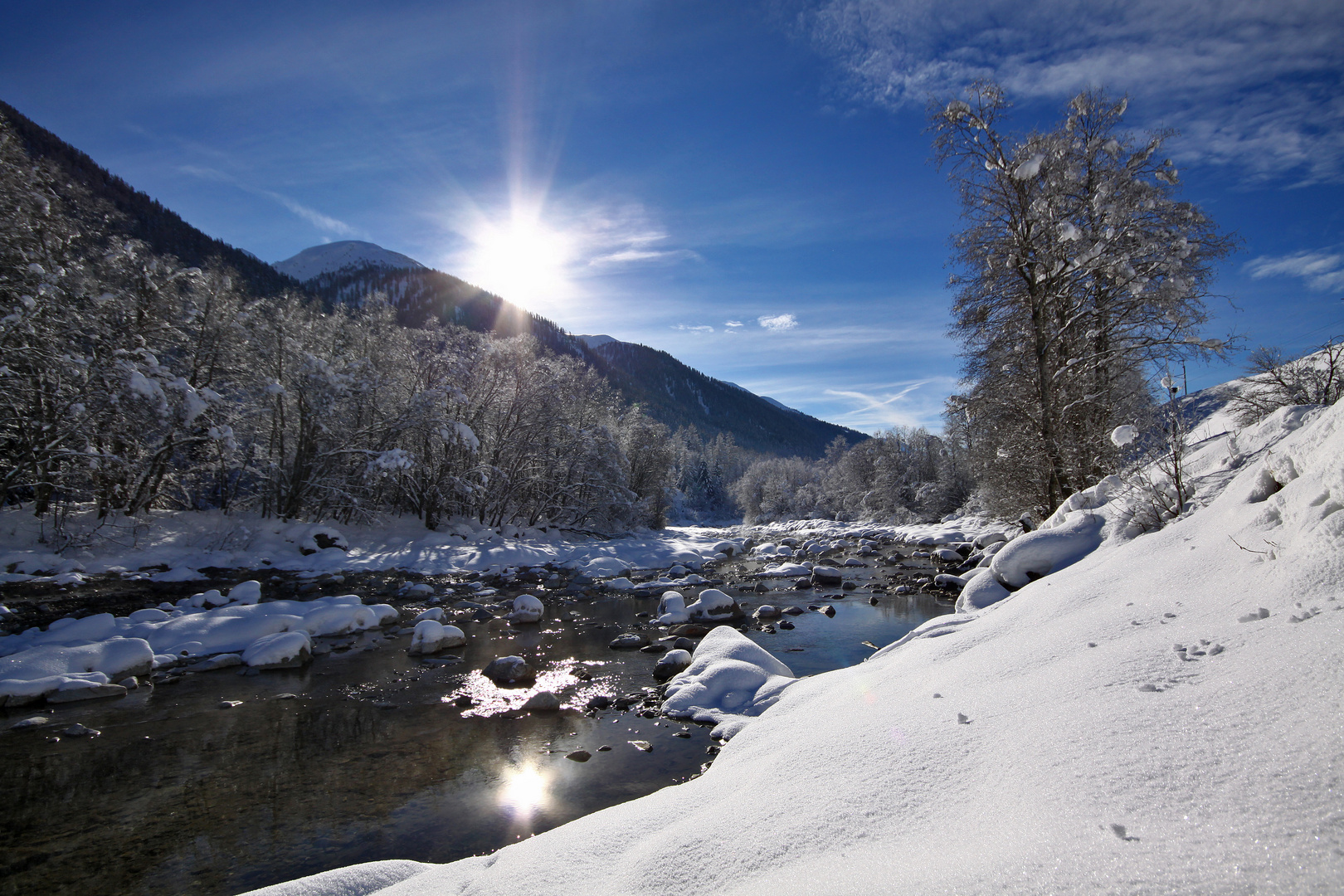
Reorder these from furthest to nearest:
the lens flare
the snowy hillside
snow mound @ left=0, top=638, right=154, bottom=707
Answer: the snowy hillside → snow mound @ left=0, top=638, right=154, bottom=707 → the lens flare

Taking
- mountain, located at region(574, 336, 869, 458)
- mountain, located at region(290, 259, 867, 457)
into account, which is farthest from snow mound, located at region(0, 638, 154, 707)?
mountain, located at region(574, 336, 869, 458)

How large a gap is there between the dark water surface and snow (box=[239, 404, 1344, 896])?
1.51m

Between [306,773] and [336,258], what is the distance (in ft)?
702

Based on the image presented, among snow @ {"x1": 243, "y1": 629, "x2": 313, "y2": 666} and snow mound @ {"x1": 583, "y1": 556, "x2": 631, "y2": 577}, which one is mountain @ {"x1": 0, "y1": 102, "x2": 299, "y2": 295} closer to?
snow mound @ {"x1": 583, "y1": 556, "x2": 631, "y2": 577}

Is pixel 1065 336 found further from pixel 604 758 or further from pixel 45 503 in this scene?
pixel 45 503

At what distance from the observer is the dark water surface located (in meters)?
4.21

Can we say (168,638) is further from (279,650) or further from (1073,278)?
(1073,278)

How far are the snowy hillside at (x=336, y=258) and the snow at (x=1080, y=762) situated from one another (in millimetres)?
185632

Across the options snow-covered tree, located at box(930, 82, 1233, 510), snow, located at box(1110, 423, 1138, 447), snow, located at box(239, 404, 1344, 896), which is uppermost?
snow-covered tree, located at box(930, 82, 1233, 510)

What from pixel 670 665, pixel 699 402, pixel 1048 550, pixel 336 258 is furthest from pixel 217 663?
pixel 336 258

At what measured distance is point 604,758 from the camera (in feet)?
19.0

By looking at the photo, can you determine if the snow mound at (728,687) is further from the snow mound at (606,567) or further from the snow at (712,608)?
the snow mound at (606,567)

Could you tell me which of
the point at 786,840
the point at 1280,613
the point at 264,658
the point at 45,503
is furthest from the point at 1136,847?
the point at 45,503

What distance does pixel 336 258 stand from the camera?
591 feet
